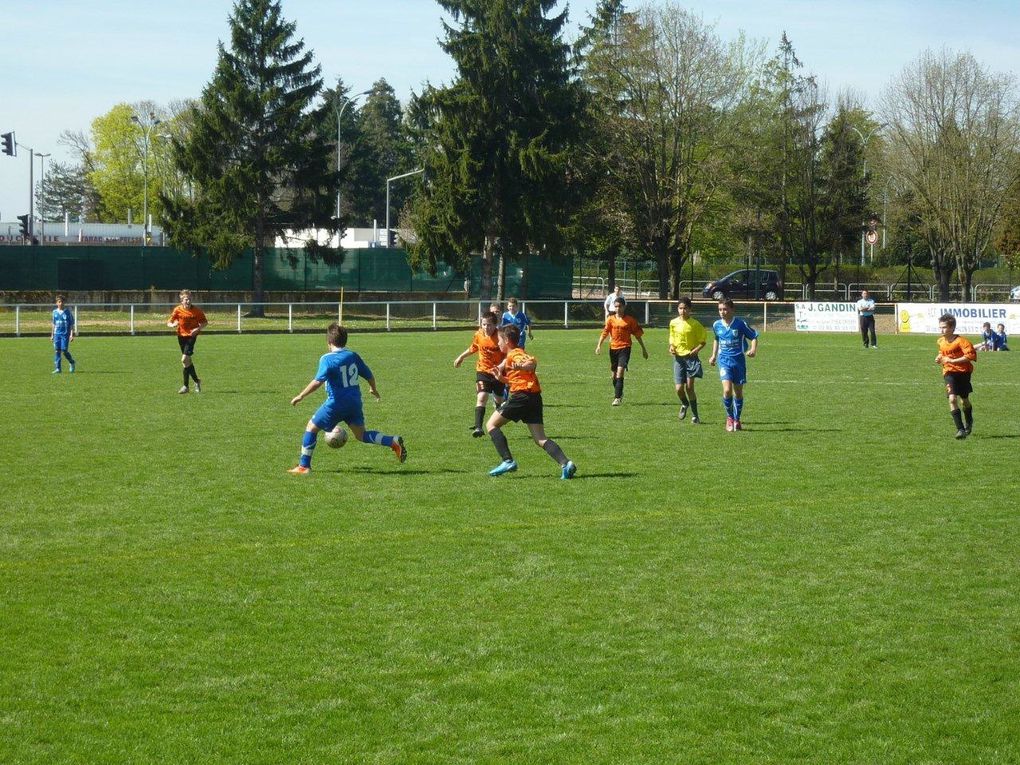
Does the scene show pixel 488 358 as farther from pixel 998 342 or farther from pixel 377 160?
pixel 377 160

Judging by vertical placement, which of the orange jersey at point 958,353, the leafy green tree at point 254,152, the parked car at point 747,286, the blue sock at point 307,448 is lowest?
the blue sock at point 307,448

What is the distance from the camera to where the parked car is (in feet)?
215

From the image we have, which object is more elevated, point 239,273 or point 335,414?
point 239,273

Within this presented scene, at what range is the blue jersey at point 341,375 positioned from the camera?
13086mm

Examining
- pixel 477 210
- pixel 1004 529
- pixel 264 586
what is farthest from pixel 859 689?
pixel 477 210

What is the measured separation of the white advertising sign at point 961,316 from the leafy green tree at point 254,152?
1018 inches

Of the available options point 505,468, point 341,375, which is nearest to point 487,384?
point 505,468

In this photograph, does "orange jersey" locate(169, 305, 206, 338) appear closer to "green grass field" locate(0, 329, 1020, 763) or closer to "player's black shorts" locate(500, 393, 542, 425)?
"green grass field" locate(0, 329, 1020, 763)

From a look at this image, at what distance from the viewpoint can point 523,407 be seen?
41.7ft

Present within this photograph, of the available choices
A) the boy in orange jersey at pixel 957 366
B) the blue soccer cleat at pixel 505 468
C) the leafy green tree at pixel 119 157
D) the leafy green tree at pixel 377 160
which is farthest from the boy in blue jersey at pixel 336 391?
the leafy green tree at pixel 119 157

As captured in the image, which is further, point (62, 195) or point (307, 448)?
point (62, 195)

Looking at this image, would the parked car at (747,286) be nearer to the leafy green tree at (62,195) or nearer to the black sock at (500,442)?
the black sock at (500,442)

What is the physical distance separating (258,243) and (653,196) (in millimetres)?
18526

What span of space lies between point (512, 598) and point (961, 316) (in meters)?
39.6
